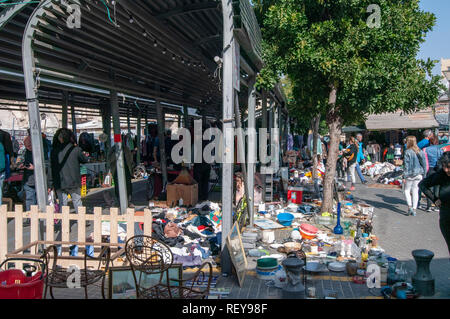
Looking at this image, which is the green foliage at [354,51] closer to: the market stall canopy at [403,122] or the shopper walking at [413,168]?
the shopper walking at [413,168]

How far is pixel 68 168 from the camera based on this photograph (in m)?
7.25

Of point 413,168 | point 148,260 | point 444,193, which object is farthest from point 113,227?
point 413,168

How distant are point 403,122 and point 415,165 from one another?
16968 mm

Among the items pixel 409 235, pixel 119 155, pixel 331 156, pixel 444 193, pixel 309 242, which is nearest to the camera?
pixel 444 193

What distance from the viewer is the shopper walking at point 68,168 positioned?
23.6 ft

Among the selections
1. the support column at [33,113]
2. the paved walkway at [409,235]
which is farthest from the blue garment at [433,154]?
the support column at [33,113]

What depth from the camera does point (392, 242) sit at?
7246 mm

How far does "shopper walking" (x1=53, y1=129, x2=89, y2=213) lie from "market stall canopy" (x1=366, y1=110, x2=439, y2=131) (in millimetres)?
21612

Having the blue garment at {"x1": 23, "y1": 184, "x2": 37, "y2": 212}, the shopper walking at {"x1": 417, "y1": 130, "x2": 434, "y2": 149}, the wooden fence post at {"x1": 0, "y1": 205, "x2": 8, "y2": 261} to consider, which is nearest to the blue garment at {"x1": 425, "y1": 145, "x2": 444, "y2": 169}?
the shopper walking at {"x1": 417, "y1": 130, "x2": 434, "y2": 149}

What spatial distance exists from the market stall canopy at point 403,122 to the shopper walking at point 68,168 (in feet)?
70.9

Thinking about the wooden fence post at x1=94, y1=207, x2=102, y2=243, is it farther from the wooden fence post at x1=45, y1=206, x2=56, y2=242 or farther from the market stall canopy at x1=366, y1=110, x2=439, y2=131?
the market stall canopy at x1=366, y1=110, x2=439, y2=131

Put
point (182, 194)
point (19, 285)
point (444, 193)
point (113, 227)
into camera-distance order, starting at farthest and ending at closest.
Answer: point (182, 194), point (113, 227), point (444, 193), point (19, 285)

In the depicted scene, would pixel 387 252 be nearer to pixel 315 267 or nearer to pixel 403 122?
pixel 315 267

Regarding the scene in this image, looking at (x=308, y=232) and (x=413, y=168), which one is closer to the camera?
(x=308, y=232)
